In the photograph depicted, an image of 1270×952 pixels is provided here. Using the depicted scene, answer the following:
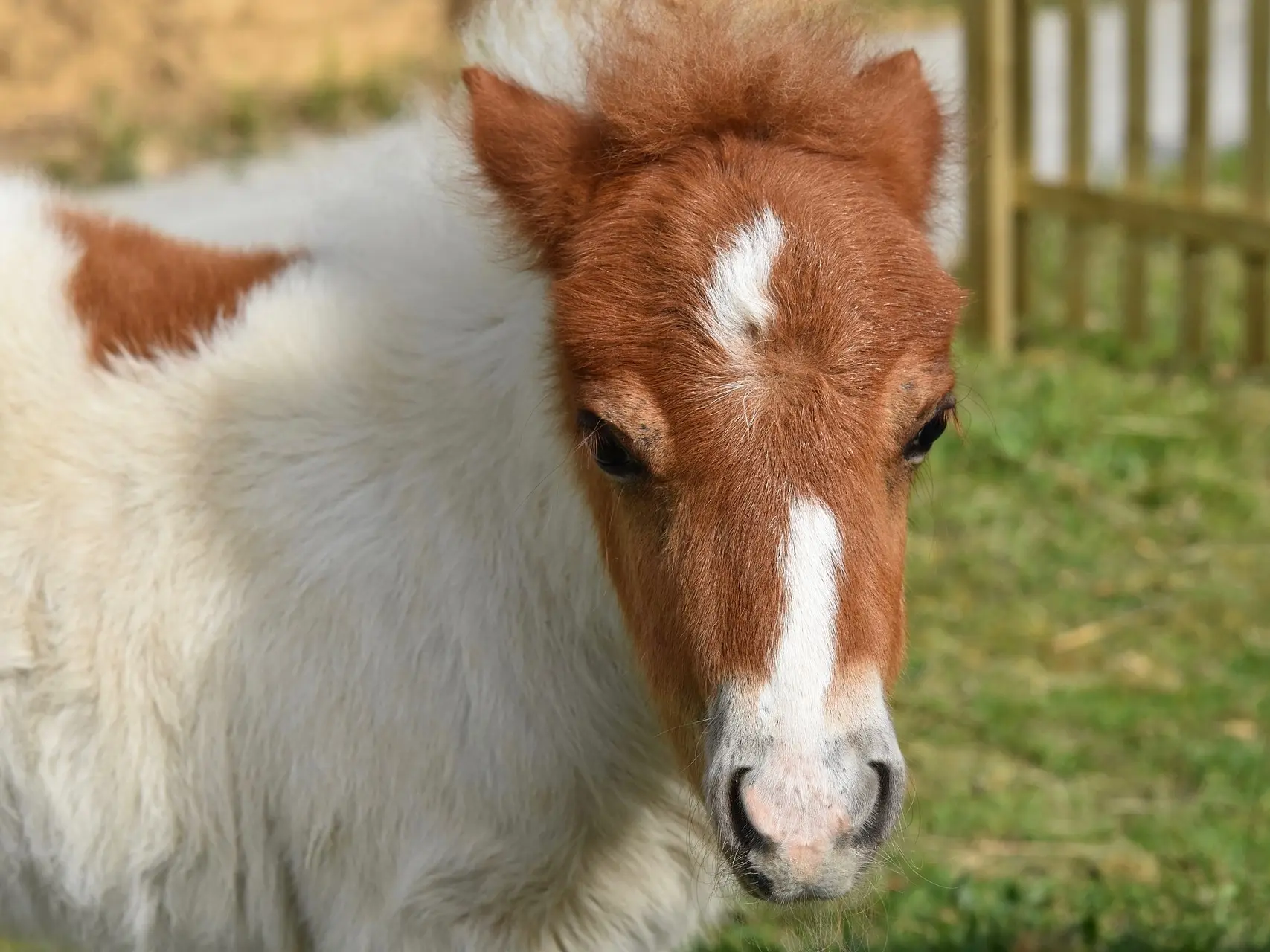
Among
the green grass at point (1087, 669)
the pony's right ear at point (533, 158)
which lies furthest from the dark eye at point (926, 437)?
the pony's right ear at point (533, 158)

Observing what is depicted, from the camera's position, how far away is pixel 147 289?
2832 mm

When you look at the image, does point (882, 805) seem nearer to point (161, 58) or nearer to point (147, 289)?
point (147, 289)

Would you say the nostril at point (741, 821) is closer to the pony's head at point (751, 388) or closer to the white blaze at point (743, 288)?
the pony's head at point (751, 388)

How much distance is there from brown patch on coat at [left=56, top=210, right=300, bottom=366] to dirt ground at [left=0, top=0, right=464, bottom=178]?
6405 millimetres

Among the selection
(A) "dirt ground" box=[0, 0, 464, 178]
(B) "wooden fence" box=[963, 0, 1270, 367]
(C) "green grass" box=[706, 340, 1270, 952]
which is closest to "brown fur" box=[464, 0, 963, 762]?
(C) "green grass" box=[706, 340, 1270, 952]

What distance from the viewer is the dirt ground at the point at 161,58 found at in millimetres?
9055

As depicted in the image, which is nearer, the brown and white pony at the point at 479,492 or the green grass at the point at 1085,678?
the brown and white pony at the point at 479,492

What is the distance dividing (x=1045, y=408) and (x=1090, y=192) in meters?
1.34

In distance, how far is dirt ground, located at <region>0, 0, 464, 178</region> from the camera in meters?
9.05

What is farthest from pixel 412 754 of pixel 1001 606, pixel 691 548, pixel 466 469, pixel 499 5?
pixel 1001 606

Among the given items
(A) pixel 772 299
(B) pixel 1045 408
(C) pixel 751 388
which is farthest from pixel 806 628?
(B) pixel 1045 408

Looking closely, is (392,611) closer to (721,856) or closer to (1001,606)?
(721,856)

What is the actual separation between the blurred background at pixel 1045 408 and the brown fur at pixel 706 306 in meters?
0.46

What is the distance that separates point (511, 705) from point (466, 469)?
0.43m
